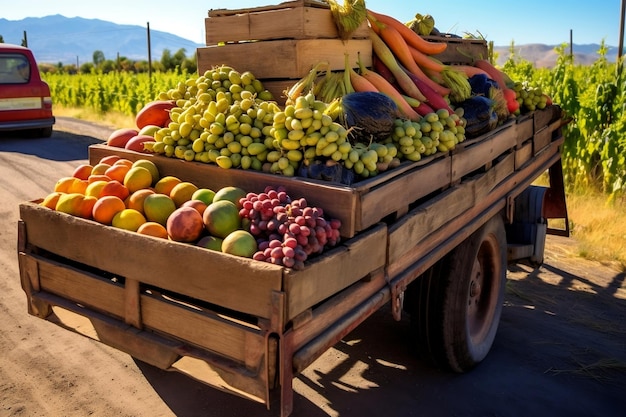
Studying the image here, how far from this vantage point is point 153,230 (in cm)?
259

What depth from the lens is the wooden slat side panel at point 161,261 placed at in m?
2.16

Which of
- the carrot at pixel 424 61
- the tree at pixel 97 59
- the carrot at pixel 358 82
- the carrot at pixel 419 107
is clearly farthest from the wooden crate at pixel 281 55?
the tree at pixel 97 59

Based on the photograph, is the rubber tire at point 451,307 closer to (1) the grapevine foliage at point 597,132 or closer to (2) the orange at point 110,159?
(2) the orange at point 110,159

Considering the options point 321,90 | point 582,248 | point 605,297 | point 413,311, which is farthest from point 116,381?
point 582,248

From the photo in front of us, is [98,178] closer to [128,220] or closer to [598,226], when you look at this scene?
[128,220]

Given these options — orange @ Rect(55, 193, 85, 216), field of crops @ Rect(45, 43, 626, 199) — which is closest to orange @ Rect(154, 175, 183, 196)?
orange @ Rect(55, 193, 85, 216)

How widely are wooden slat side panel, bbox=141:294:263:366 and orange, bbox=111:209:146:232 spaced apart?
0.38m

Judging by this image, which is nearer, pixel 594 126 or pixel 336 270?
pixel 336 270

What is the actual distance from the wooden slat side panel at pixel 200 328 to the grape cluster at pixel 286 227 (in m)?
0.30

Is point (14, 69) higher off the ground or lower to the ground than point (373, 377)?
higher

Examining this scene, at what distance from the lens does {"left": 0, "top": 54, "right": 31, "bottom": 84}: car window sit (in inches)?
458

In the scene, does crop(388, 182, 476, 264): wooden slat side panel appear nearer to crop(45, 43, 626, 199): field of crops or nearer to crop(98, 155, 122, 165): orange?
crop(98, 155, 122, 165): orange

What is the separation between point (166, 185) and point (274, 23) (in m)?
1.42

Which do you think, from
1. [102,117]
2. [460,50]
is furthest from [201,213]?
[102,117]
